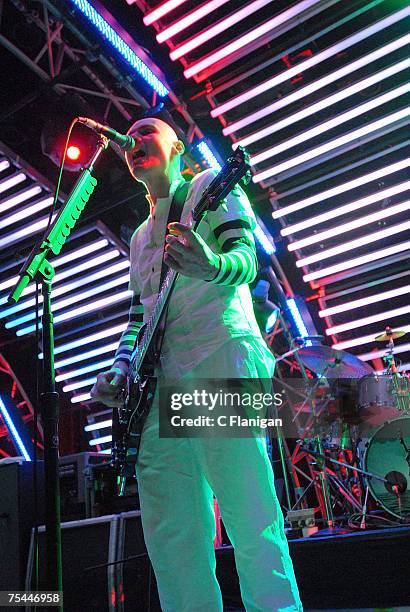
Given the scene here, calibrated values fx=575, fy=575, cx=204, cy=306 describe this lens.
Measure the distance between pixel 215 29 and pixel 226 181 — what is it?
326 cm

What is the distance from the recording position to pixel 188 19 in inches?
176

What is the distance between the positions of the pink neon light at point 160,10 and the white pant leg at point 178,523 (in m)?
3.71

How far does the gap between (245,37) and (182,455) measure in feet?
12.6

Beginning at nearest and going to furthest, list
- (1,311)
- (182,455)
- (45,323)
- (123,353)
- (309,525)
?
1. (182,455)
2. (45,323)
3. (123,353)
4. (309,525)
5. (1,311)

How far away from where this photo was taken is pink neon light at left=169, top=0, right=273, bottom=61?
4.41m

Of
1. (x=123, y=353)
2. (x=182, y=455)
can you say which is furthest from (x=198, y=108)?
(x=182, y=455)

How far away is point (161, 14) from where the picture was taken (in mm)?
4449

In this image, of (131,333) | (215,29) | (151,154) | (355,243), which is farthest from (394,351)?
(151,154)

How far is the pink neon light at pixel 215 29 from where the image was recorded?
441 centimetres

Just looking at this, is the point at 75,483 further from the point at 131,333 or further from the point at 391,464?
the point at 131,333

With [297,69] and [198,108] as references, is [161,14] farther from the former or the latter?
[297,69]

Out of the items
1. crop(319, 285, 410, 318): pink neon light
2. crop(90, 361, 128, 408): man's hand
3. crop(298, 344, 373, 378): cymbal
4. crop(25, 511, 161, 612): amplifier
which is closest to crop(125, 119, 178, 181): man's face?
crop(90, 361, 128, 408): man's hand

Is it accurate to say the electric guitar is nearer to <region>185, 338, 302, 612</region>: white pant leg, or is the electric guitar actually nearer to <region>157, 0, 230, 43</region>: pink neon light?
<region>185, 338, 302, 612</region>: white pant leg

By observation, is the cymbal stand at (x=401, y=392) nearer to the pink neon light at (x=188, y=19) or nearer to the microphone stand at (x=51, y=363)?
the microphone stand at (x=51, y=363)
